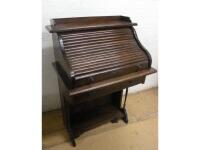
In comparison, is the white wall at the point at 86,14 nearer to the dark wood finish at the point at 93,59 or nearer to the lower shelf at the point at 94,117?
the dark wood finish at the point at 93,59

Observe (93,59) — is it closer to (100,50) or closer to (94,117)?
(100,50)

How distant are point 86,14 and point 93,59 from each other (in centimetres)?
68

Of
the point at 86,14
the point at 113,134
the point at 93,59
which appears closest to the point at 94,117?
the point at 113,134

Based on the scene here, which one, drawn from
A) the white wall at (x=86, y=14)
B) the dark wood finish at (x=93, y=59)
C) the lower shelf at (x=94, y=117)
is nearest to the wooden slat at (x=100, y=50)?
the dark wood finish at (x=93, y=59)

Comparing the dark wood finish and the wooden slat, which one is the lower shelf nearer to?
the dark wood finish

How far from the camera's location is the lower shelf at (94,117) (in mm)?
2027

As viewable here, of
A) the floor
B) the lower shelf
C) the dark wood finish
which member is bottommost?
the floor

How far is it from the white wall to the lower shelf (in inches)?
17.6

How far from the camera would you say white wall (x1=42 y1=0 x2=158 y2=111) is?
1982 millimetres

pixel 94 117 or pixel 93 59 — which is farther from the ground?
pixel 93 59

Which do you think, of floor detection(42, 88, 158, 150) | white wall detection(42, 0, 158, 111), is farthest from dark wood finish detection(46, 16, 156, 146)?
white wall detection(42, 0, 158, 111)

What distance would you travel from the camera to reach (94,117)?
6.98 feet

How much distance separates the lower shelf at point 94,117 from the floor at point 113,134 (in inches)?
3.7
